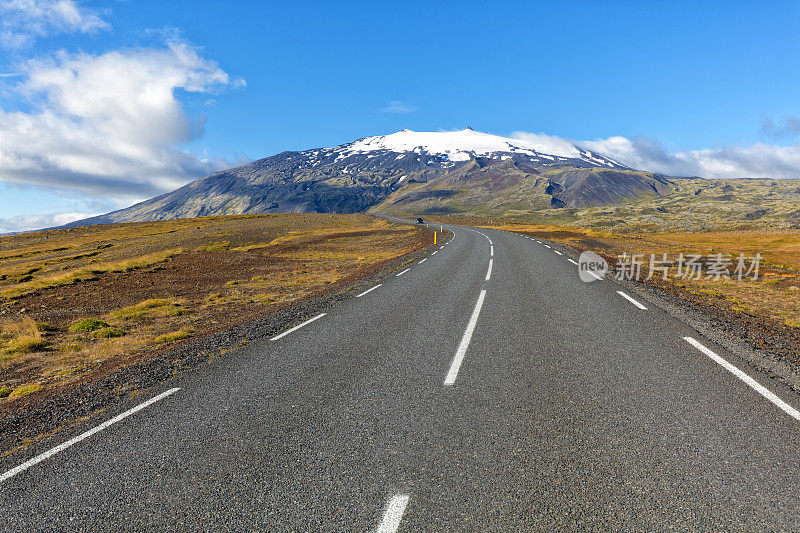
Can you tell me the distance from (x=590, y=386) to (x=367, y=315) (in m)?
6.04

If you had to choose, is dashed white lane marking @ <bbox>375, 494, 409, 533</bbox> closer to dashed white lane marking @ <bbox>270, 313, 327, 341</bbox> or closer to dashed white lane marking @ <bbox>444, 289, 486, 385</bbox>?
dashed white lane marking @ <bbox>444, 289, 486, 385</bbox>

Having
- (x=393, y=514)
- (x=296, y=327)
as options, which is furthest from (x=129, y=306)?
(x=393, y=514)

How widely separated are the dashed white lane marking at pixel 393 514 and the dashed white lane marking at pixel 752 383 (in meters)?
4.90

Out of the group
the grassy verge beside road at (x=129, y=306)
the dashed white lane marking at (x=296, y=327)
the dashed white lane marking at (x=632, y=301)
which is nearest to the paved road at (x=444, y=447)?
the dashed white lane marking at (x=296, y=327)

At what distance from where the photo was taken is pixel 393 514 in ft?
10.6

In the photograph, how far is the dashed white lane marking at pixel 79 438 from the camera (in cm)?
417

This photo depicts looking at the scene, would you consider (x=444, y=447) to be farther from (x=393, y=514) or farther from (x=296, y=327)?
(x=296, y=327)

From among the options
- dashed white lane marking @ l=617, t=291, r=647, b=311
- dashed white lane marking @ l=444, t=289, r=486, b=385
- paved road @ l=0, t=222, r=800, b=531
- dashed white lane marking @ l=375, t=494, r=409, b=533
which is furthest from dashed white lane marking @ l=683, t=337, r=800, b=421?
dashed white lane marking @ l=375, t=494, r=409, b=533

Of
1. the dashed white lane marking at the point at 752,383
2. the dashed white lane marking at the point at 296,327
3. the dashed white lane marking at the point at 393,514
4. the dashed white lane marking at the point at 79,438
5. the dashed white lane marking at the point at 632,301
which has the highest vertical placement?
the dashed white lane marking at the point at 632,301

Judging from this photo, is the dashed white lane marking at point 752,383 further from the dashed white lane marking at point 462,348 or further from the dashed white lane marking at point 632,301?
the dashed white lane marking at point 462,348

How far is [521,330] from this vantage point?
840cm

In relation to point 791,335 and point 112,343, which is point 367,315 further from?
point 791,335

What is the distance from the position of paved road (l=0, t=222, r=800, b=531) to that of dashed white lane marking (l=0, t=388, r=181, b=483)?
0.04 meters

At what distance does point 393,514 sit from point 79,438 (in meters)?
4.28
